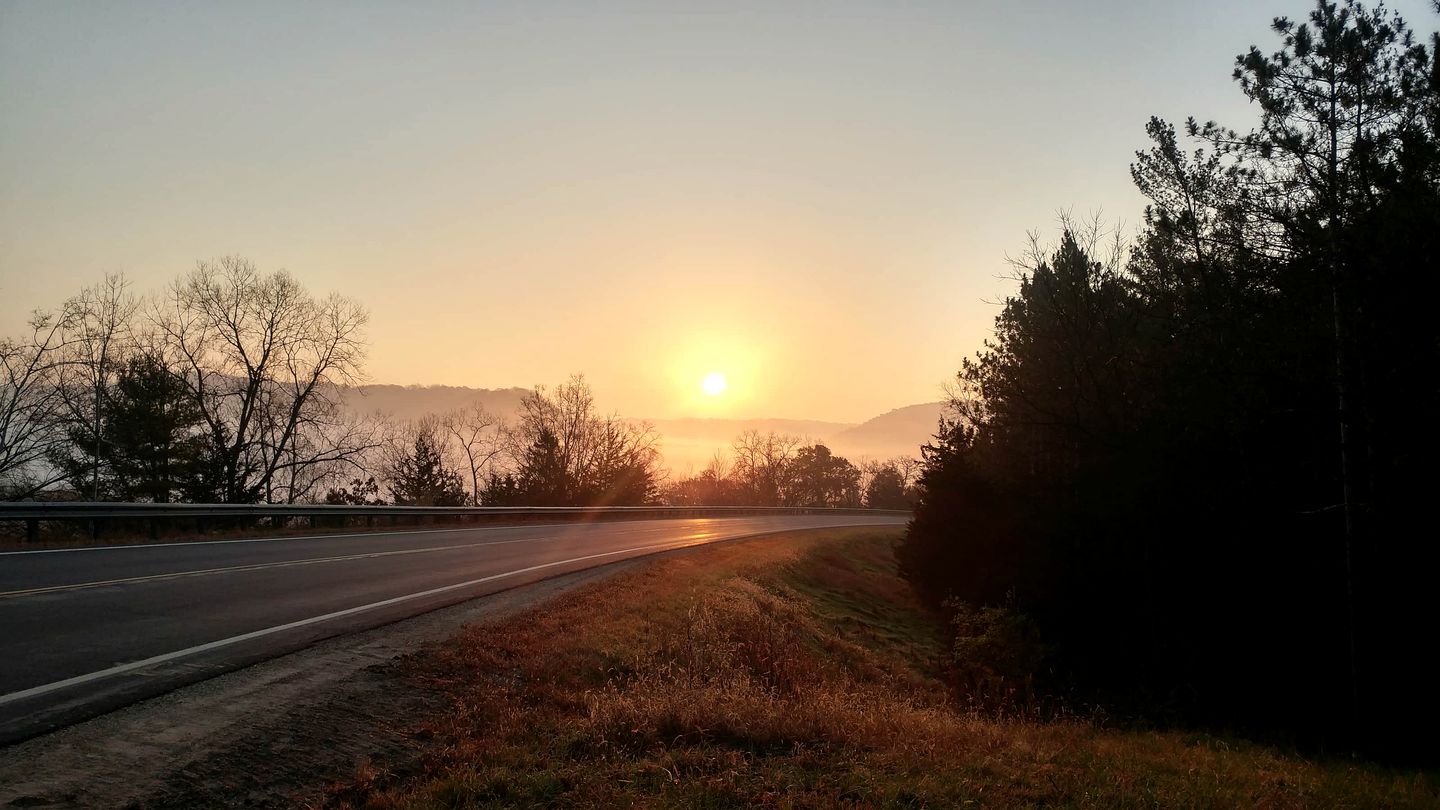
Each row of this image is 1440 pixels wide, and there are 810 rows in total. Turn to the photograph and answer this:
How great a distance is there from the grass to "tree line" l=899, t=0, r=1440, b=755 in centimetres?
641

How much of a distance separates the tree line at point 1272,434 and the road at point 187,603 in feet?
46.0

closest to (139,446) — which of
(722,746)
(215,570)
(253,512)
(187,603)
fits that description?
(253,512)

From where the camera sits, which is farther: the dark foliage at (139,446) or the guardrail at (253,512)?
the dark foliage at (139,446)

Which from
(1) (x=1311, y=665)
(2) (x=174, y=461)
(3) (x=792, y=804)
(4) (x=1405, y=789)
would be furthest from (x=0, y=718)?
(2) (x=174, y=461)

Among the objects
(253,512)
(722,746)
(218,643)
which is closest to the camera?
(722,746)

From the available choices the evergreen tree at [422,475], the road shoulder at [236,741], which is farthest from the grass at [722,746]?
the evergreen tree at [422,475]

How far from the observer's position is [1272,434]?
17.2 meters

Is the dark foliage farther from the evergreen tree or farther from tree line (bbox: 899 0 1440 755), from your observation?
tree line (bbox: 899 0 1440 755)

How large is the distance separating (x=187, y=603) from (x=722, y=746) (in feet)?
22.5

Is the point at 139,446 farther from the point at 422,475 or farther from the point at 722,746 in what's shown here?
the point at 722,746

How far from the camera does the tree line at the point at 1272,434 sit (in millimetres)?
14219

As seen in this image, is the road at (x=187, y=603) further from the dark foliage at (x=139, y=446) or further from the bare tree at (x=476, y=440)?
the bare tree at (x=476, y=440)

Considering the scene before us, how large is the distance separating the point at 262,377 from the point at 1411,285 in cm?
4187

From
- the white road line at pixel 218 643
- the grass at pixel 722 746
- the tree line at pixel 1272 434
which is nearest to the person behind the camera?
the grass at pixel 722 746
